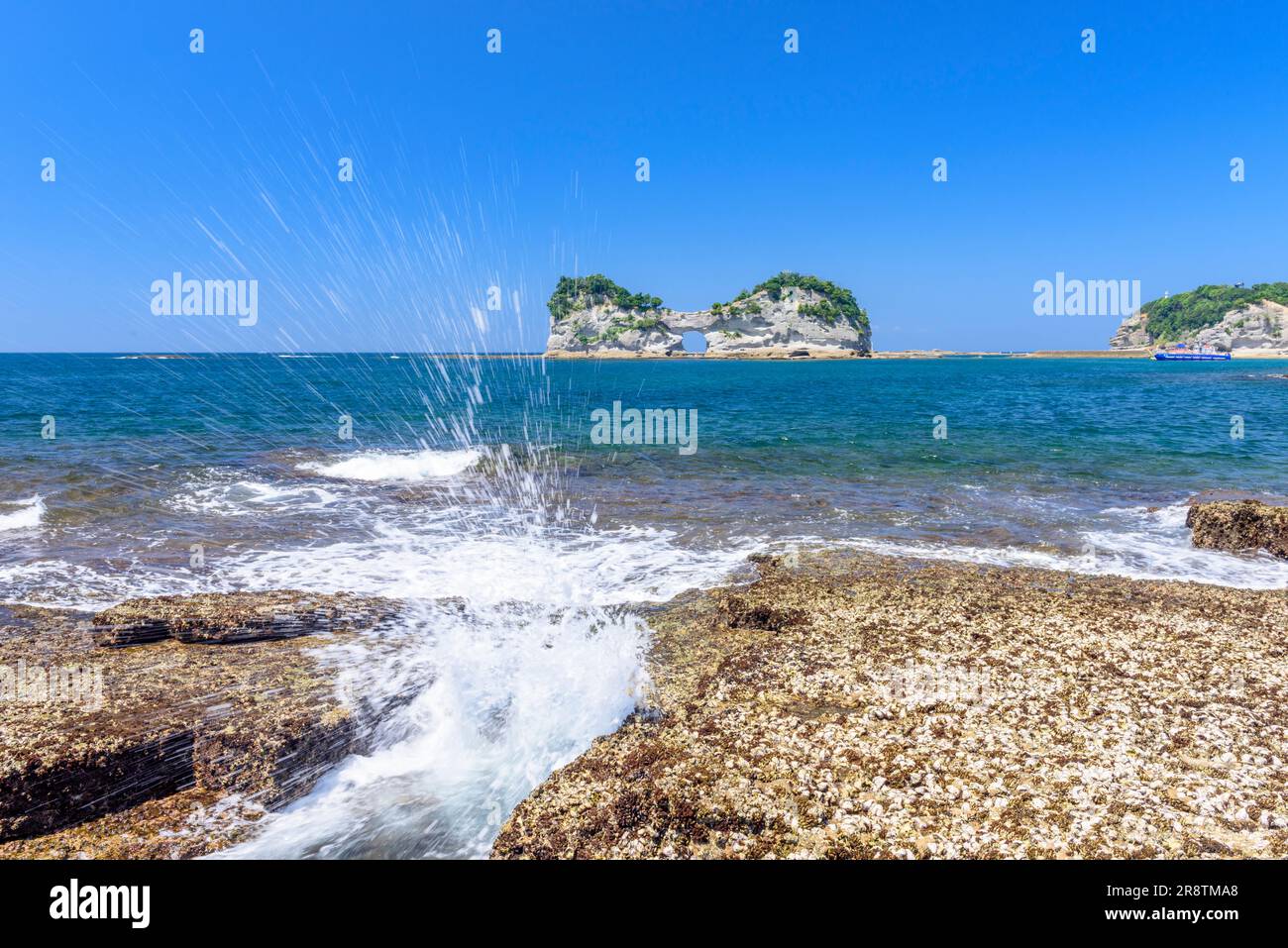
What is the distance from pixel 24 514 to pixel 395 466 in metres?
11.7

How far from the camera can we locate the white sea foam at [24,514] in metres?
15.7

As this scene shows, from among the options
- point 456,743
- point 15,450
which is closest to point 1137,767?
point 456,743

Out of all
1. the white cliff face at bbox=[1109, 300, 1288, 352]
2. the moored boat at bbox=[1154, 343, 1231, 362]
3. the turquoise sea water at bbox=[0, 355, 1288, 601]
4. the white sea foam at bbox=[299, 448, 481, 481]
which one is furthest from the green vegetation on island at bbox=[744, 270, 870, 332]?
the white sea foam at bbox=[299, 448, 481, 481]

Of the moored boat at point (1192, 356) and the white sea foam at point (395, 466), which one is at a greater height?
the moored boat at point (1192, 356)

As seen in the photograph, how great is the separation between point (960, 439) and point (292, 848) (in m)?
34.9

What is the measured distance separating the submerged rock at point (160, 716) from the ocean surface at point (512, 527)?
572 millimetres

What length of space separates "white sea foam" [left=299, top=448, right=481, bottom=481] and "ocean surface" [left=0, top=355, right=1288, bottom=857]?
224mm

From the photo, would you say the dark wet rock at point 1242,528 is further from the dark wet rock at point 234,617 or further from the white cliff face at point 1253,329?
the white cliff face at point 1253,329

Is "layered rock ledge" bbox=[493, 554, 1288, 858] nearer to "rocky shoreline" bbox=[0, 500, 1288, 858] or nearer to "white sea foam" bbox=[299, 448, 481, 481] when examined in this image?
"rocky shoreline" bbox=[0, 500, 1288, 858]

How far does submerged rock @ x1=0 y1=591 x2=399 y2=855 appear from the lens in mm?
5750

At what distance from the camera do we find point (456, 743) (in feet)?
23.3

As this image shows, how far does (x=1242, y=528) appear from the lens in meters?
14.4

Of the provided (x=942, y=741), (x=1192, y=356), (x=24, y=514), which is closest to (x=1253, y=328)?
(x=1192, y=356)

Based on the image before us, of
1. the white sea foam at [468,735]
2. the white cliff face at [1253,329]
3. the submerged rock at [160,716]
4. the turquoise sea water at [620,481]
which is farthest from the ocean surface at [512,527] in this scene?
the white cliff face at [1253,329]
